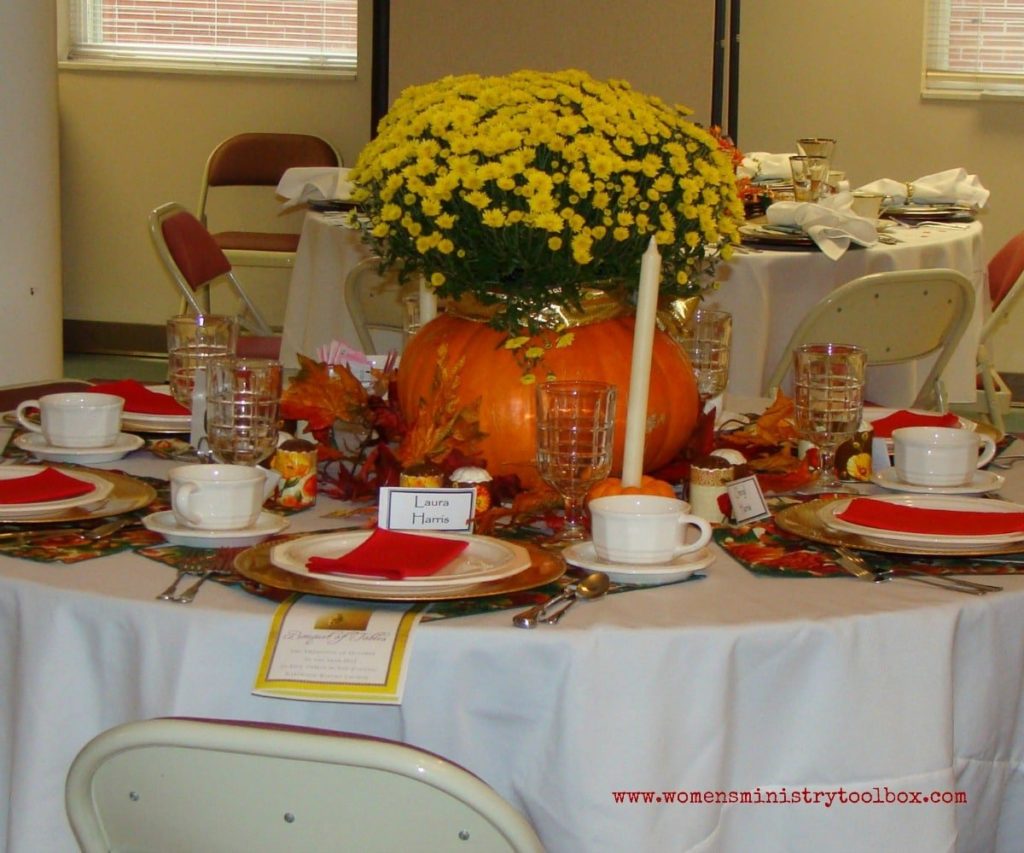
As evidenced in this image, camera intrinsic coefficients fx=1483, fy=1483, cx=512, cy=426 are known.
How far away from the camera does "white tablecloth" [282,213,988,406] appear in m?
3.54

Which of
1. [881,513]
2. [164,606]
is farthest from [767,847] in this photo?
[164,606]

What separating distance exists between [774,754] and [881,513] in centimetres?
38

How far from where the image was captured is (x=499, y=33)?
21.3ft

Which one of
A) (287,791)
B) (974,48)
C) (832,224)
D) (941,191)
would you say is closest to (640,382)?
(287,791)

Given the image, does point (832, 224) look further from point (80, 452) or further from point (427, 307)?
point (80, 452)

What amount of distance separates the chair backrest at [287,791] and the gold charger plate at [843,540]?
2.17 ft

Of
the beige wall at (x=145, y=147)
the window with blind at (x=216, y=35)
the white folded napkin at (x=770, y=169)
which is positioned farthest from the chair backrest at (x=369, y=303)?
the window with blind at (x=216, y=35)

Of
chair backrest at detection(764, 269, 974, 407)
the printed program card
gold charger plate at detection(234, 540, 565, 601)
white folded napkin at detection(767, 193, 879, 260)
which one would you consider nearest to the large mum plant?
gold charger plate at detection(234, 540, 565, 601)

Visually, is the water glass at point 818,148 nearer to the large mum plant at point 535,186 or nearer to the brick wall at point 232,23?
the large mum plant at point 535,186

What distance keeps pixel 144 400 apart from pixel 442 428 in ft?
2.29

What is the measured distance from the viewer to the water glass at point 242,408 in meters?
1.74

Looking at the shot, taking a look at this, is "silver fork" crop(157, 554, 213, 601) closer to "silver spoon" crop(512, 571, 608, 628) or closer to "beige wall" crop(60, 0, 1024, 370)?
"silver spoon" crop(512, 571, 608, 628)

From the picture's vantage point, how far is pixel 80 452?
196 centimetres

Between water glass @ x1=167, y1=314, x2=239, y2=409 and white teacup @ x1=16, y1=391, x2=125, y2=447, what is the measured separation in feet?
0.46
